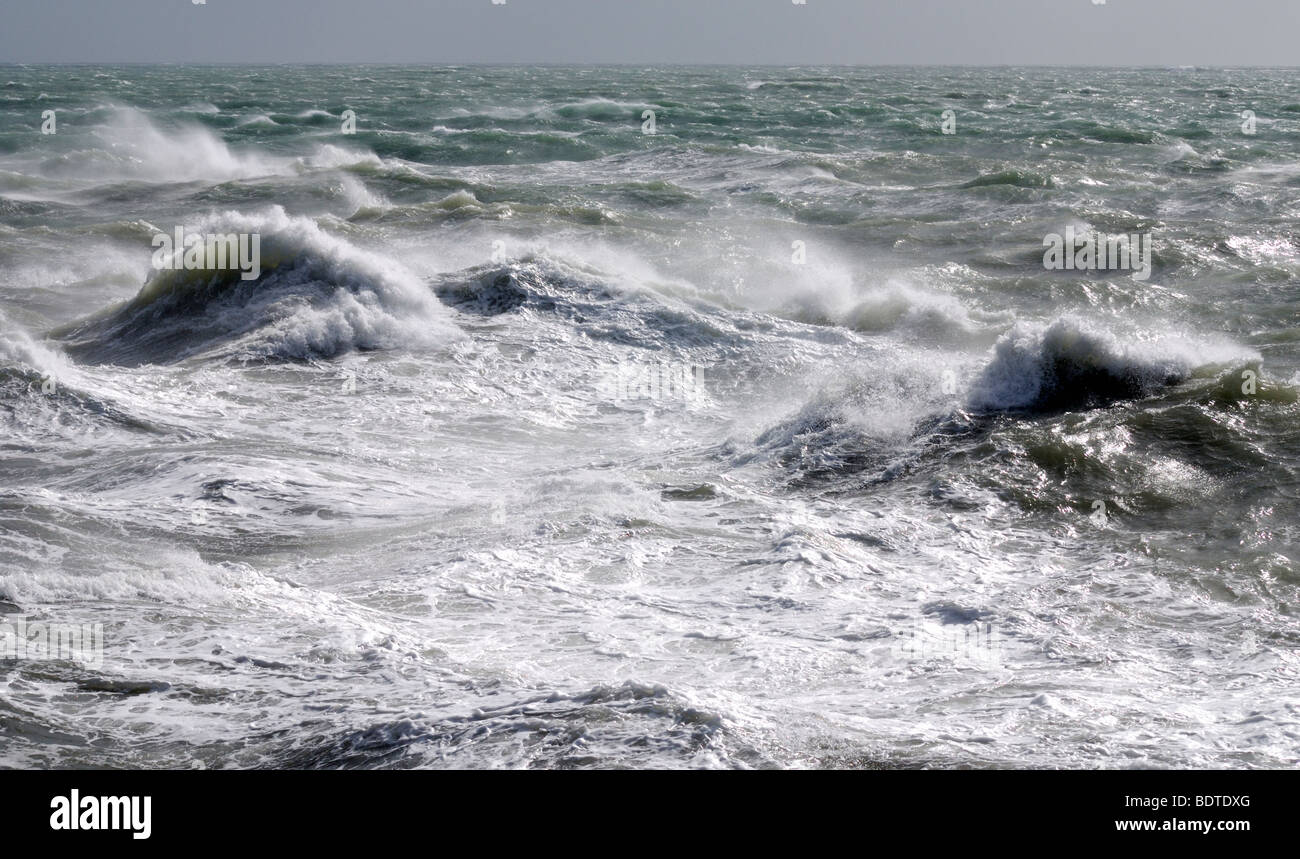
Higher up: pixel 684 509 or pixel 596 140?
pixel 596 140

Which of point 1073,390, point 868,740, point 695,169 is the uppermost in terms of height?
point 695,169

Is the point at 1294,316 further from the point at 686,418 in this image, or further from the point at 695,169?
the point at 695,169

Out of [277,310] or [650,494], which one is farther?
[277,310]

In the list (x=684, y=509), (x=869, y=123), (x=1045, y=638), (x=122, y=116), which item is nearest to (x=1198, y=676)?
(x=1045, y=638)

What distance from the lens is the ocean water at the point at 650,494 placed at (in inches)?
200

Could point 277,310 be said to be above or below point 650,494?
above

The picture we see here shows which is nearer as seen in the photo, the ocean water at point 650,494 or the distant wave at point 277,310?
the ocean water at point 650,494

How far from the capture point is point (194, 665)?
18.0 ft

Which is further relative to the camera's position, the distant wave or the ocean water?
the distant wave

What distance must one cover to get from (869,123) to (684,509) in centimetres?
3495

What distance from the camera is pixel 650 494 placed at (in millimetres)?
8062

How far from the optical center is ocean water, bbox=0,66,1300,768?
508 centimetres

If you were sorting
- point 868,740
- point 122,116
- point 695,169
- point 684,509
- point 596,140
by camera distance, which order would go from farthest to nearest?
point 122,116, point 596,140, point 695,169, point 684,509, point 868,740
